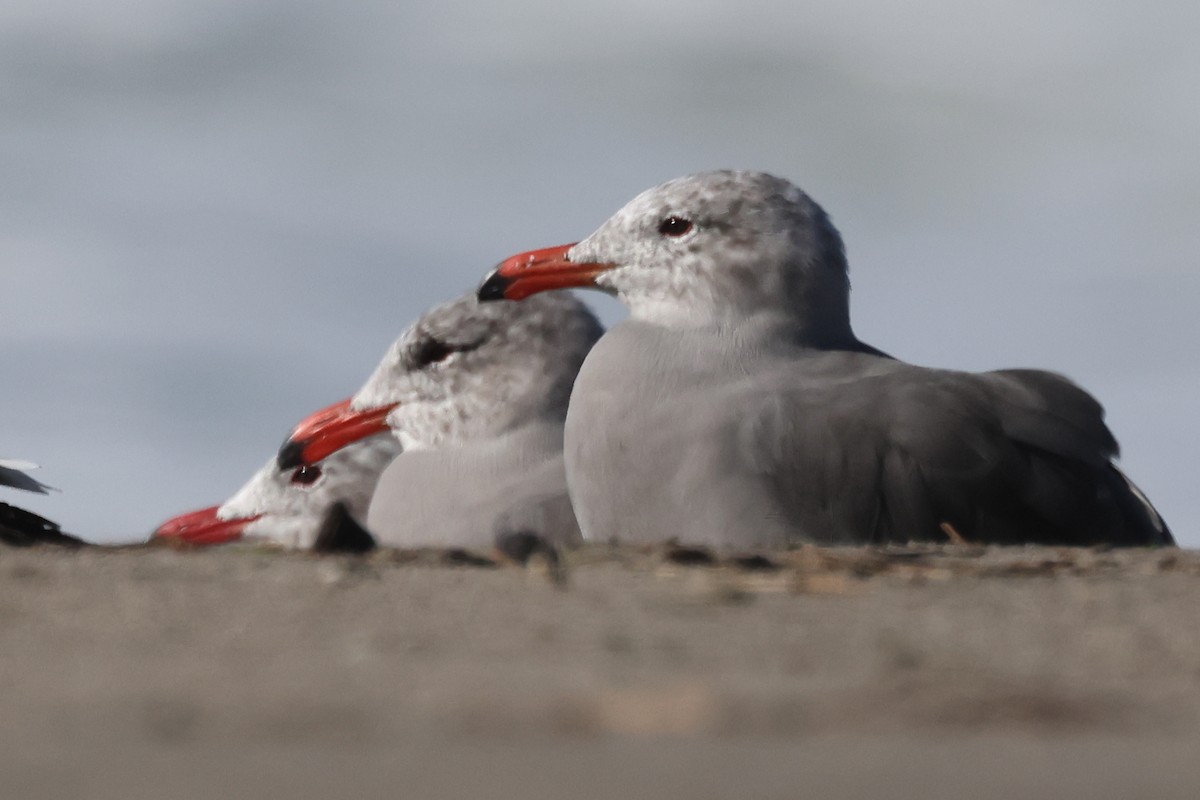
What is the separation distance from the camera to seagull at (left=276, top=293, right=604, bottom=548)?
8719 mm

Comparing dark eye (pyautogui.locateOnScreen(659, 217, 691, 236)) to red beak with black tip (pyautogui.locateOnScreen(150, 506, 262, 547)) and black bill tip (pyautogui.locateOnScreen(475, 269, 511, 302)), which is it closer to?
black bill tip (pyautogui.locateOnScreen(475, 269, 511, 302))

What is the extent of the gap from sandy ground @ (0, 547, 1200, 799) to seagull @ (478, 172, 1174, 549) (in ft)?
5.88

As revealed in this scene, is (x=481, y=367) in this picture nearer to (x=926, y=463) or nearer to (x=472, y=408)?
(x=472, y=408)

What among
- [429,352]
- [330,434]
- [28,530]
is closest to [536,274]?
[429,352]

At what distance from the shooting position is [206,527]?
10.6 meters

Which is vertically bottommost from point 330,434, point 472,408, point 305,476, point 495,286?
point 305,476

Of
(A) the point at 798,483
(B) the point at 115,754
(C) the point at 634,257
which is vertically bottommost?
(B) the point at 115,754

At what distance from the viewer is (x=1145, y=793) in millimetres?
2170

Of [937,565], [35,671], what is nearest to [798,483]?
[937,565]

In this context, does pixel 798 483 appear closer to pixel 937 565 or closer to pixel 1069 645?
pixel 937 565

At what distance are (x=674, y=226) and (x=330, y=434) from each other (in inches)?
108

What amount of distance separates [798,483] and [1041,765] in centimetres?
413

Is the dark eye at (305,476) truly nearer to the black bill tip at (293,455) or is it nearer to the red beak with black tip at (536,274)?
the black bill tip at (293,455)

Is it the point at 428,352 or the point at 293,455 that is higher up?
the point at 428,352
